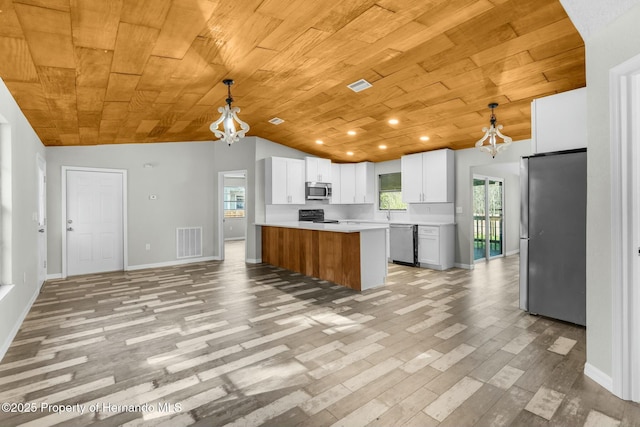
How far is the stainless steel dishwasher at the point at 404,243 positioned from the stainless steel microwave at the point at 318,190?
168 cm

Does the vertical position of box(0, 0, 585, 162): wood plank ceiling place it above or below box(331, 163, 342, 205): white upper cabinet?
above

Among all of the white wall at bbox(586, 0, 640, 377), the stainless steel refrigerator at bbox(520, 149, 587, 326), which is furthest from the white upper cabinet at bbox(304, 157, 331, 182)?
the white wall at bbox(586, 0, 640, 377)

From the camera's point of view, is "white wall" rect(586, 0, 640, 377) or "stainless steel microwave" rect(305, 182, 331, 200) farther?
"stainless steel microwave" rect(305, 182, 331, 200)

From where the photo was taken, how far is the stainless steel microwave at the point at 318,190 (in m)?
7.32

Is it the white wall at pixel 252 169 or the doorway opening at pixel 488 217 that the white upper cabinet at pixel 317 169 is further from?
the doorway opening at pixel 488 217

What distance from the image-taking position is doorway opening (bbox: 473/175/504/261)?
7.16 metres

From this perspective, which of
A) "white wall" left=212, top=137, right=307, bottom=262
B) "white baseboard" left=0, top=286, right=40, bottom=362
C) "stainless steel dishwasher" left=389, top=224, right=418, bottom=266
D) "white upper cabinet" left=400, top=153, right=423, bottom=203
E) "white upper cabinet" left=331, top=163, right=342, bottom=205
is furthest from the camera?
"white upper cabinet" left=331, top=163, right=342, bottom=205

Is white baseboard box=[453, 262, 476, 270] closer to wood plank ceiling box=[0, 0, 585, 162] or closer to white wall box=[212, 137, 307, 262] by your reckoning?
wood plank ceiling box=[0, 0, 585, 162]

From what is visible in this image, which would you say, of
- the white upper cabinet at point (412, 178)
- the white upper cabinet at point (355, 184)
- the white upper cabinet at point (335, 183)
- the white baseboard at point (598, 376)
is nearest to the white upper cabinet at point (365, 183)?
the white upper cabinet at point (355, 184)

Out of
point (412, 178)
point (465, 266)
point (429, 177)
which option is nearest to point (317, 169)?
point (412, 178)

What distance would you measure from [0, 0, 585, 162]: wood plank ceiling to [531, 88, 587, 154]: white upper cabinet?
290mm

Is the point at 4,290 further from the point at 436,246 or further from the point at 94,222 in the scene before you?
the point at 436,246

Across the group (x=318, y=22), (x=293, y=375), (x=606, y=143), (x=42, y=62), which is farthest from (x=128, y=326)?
(x=606, y=143)

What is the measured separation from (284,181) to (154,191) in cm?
257
